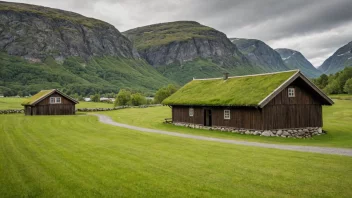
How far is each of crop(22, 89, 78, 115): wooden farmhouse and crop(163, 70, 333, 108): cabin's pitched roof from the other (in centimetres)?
2646

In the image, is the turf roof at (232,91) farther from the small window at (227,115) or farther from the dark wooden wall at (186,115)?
the small window at (227,115)

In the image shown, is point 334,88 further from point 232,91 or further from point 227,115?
point 227,115

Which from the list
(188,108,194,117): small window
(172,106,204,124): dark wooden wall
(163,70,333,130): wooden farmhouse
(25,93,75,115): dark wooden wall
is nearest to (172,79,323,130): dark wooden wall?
(163,70,333,130): wooden farmhouse

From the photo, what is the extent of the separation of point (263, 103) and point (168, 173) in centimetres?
1720

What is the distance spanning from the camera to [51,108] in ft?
182

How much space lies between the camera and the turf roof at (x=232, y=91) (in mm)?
28675

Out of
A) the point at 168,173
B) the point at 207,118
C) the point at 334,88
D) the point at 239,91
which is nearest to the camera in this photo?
the point at 168,173

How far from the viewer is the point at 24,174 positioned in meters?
11.9

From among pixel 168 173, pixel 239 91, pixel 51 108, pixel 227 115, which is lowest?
pixel 168 173

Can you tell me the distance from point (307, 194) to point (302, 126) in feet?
74.0

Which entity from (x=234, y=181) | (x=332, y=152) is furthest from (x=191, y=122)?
(x=234, y=181)

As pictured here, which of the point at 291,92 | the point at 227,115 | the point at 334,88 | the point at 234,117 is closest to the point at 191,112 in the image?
the point at 227,115

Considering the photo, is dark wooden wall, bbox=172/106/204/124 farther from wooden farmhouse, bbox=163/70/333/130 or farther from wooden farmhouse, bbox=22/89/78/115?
wooden farmhouse, bbox=22/89/78/115

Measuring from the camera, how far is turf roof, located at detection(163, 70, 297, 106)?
28675mm
